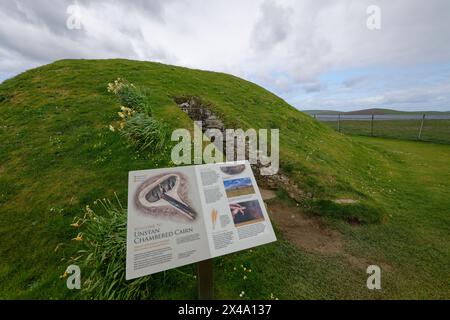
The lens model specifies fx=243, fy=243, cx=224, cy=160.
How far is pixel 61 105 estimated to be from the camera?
952cm

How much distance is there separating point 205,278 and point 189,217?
85cm

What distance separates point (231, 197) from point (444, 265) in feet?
14.4

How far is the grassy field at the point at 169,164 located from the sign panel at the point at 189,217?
1143 millimetres

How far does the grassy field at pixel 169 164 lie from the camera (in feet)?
12.9

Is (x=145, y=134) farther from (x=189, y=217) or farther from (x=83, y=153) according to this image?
(x=189, y=217)

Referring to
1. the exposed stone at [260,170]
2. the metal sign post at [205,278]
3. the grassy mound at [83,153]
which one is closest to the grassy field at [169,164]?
the grassy mound at [83,153]

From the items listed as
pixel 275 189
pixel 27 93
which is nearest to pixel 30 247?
pixel 275 189

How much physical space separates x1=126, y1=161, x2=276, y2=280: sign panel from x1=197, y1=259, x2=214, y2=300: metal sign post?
23 centimetres

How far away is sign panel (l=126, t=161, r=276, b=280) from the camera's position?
271cm

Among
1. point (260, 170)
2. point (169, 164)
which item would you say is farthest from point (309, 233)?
point (169, 164)

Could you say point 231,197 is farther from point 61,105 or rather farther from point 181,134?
point 61,105

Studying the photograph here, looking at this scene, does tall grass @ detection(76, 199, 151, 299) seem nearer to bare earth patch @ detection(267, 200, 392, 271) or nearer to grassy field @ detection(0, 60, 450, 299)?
grassy field @ detection(0, 60, 450, 299)

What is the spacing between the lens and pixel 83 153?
6898 millimetres

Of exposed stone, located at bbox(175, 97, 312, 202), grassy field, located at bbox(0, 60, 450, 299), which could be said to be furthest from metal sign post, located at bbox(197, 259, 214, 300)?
exposed stone, located at bbox(175, 97, 312, 202)
